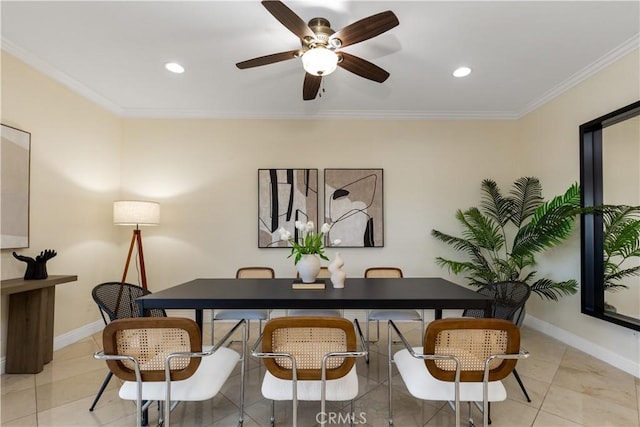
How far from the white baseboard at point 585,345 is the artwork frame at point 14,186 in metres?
5.21

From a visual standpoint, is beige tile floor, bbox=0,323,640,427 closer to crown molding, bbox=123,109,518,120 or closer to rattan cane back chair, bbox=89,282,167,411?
rattan cane back chair, bbox=89,282,167,411

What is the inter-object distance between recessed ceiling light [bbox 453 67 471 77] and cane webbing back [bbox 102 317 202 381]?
3096 mm

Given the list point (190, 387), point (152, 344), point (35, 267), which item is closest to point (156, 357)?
point (152, 344)

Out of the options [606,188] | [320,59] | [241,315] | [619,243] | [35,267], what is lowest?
[241,315]

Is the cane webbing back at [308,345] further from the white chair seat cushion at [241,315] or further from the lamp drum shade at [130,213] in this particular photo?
the lamp drum shade at [130,213]

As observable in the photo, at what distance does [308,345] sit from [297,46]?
93.7 inches

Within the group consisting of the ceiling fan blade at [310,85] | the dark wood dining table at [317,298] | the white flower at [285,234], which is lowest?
the dark wood dining table at [317,298]

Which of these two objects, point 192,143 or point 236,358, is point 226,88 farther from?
point 236,358

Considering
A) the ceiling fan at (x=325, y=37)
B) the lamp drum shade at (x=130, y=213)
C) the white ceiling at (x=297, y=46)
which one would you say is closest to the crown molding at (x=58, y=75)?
the white ceiling at (x=297, y=46)

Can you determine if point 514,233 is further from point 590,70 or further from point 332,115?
point 332,115

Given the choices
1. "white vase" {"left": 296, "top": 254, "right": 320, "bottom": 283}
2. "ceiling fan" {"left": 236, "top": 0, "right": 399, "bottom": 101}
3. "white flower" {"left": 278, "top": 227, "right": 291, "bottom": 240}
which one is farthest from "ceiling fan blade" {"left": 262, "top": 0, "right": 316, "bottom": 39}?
"white vase" {"left": 296, "top": 254, "right": 320, "bottom": 283}

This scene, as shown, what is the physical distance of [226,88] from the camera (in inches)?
130

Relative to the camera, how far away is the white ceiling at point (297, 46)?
213 cm

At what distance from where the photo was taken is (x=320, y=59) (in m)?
1.93
